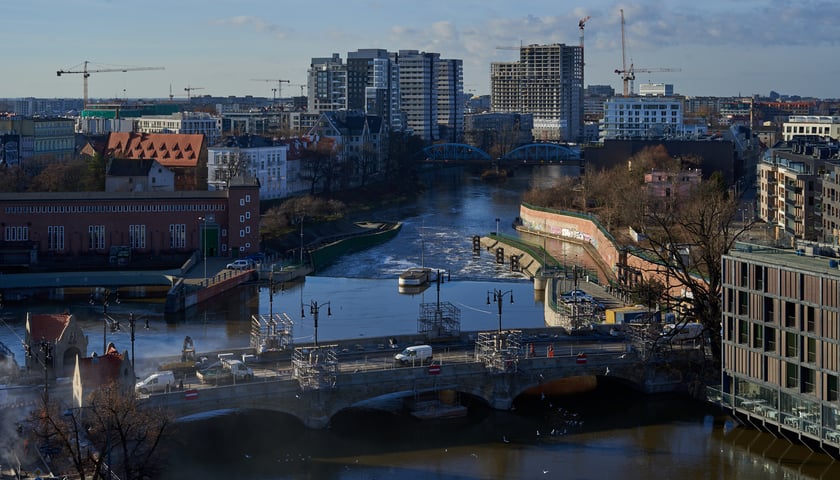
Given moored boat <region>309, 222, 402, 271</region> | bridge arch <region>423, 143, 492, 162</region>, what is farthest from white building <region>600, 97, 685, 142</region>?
moored boat <region>309, 222, 402, 271</region>

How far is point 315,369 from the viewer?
21.3m

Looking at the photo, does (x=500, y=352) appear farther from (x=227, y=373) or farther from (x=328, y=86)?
(x=328, y=86)

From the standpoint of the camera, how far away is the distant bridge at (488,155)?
88.3 m

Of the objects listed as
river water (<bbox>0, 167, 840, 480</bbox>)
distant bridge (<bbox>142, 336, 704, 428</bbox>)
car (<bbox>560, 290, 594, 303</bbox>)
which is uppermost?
car (<bbox>560, 290, 594, 303</bbox>)

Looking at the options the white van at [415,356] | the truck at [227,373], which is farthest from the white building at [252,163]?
the truck at [227,373]

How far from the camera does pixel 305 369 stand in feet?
70.0

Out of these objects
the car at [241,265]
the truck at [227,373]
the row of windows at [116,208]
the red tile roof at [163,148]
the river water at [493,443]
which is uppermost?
the red tile roof at [163,148]

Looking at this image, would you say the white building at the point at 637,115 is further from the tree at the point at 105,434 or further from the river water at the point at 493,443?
the tree at the point at 105,434

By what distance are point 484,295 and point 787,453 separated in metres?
16.2

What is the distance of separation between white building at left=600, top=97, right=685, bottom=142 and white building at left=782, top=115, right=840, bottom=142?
8611mm

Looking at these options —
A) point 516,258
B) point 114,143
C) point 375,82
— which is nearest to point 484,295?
point 516,258

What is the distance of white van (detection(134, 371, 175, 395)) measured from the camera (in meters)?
20.6

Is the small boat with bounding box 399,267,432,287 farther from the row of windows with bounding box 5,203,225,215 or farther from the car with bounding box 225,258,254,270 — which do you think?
the row of windows with bounding box 5,203,225,215

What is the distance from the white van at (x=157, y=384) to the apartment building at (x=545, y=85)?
113m
